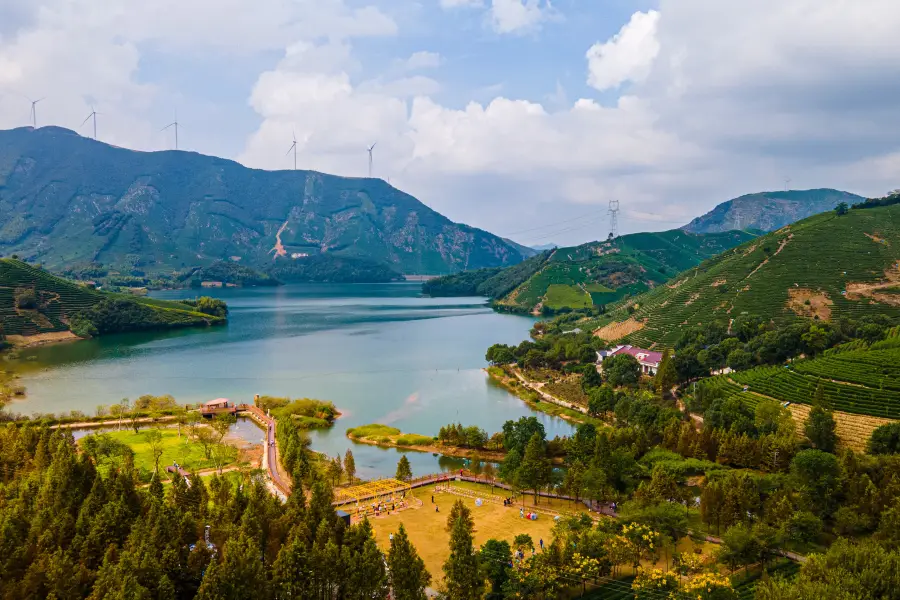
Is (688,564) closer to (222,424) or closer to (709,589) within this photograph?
(709,589)

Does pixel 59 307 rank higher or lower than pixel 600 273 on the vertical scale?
lower

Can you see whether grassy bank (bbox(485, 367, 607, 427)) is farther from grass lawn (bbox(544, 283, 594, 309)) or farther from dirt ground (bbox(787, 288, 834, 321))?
grass lawn (bbox(544, 283, 594, 309))

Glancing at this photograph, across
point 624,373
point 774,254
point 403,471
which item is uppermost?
point 774,254

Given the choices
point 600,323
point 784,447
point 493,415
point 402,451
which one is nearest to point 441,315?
point 600,323

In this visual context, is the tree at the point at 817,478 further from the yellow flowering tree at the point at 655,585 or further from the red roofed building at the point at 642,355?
the red roofed building at the point at 642,355

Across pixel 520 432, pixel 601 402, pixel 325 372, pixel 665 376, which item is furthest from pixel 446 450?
pixel 325 372

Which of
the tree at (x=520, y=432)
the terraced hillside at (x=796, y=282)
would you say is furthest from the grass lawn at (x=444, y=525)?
the terraced hillside at (x=796, y=282)
